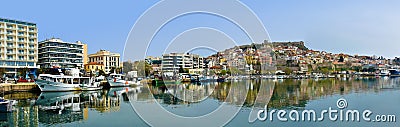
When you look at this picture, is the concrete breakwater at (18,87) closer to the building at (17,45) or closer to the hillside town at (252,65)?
the building at (17,45)

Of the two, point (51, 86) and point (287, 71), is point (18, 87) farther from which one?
point (287, 71)

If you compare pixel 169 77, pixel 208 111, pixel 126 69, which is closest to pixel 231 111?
pixel 208 111

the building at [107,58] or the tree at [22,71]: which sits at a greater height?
the building at [107,58]

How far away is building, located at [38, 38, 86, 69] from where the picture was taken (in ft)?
152

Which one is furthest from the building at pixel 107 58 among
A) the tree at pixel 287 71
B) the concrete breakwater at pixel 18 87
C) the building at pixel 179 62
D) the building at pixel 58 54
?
the concrete breakwater at pixel 18 87

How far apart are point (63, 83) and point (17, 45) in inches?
607

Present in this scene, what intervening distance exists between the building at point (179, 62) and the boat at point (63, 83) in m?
27.4

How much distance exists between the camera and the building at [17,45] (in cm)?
3600

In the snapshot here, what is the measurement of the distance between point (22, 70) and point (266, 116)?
33163mm

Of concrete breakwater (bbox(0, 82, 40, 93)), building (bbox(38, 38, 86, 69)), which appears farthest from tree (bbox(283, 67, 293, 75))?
concrete breakwater (bbox(0, 82, 40, 93))

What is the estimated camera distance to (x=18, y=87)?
2516 cm

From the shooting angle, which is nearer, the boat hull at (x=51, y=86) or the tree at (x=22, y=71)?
the boat hull at (x=51, y=86)

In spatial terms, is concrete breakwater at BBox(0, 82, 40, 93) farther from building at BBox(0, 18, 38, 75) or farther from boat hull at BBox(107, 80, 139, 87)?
building at BBox(0, 18, 38, 75)

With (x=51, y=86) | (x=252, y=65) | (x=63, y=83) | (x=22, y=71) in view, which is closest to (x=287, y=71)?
(x=252, y=65)
